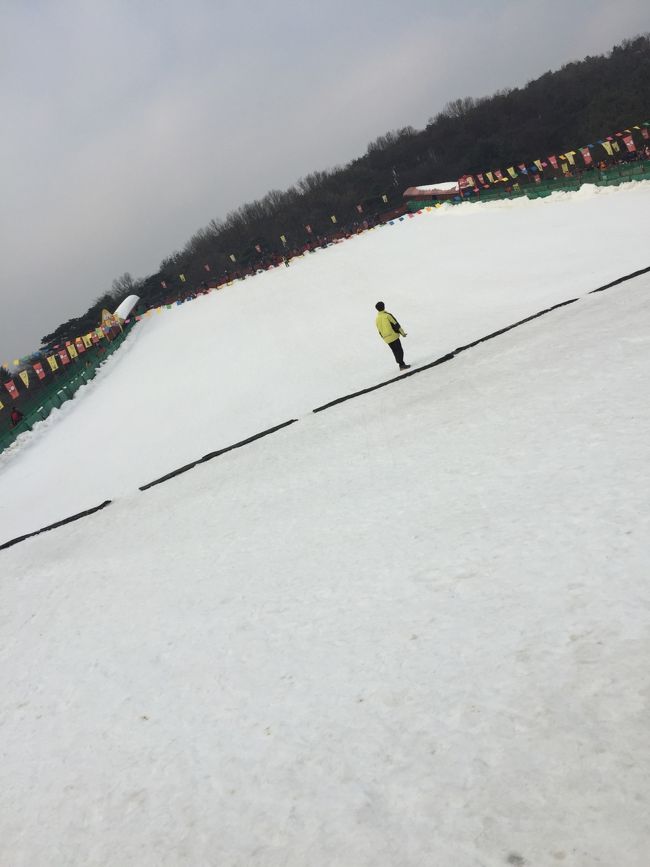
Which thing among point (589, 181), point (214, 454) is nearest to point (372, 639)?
point (214, 454)

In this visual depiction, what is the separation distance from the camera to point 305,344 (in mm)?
20828

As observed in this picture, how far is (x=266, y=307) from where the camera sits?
33406 millimetres

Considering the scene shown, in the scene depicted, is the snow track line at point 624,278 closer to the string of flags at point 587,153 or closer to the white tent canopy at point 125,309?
the string of flags at point 587,153

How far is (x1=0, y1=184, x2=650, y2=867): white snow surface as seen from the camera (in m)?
3.02

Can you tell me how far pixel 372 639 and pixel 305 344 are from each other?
17060 millimetres

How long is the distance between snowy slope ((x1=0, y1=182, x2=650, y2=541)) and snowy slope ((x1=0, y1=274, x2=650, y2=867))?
5.37 meters

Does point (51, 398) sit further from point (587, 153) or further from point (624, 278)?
point (587, 153)

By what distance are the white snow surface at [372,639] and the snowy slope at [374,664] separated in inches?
0.7

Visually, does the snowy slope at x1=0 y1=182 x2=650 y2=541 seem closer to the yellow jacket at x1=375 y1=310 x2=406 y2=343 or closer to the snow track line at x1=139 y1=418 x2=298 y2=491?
the snow track line at x1=139 y1=418 x2=298 y2=491

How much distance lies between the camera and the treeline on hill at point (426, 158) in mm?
86312

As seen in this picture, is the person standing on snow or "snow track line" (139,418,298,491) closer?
"snow track line" (139,418,298,491)

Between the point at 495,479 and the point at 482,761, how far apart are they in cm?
345

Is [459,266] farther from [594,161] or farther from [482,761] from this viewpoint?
[594,161]

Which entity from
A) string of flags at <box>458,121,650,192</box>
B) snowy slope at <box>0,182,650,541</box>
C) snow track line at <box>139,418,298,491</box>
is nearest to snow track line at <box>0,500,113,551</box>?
snowy slope at <box>0,182,650,541</box>
